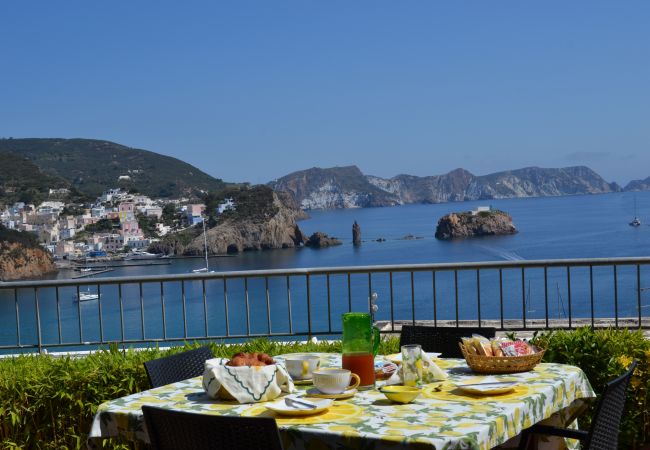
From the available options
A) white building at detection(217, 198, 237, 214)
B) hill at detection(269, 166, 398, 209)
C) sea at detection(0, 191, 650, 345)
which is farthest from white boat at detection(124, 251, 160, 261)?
hill at detection(269, 166, 398, 209)

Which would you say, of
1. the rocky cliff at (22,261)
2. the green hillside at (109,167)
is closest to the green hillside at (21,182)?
the green hillside at (109,167)

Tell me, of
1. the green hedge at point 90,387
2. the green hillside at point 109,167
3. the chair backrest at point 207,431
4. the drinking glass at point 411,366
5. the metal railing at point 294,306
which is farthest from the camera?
the green hillside at point 109,167

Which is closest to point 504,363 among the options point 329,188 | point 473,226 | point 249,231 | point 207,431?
point 207,431

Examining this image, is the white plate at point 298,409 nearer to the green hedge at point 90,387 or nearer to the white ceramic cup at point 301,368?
the white ceramic cup at point 301,368

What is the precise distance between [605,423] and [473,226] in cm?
9656

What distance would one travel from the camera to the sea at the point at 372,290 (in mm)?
41750

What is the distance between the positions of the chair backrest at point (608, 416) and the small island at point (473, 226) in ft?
310

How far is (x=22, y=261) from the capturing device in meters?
62.9

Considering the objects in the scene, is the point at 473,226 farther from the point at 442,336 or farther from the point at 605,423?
the point at 605,423

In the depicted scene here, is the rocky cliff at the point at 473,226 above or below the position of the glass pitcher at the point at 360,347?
below

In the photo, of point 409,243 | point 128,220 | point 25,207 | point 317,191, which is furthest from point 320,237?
point 317,191

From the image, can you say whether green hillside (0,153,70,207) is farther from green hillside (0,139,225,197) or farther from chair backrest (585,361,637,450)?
chair backrest (585,361,637,450)

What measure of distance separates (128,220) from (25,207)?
912cm

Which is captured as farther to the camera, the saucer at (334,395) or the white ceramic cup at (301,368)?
the white ceramic cup at (301,368)
